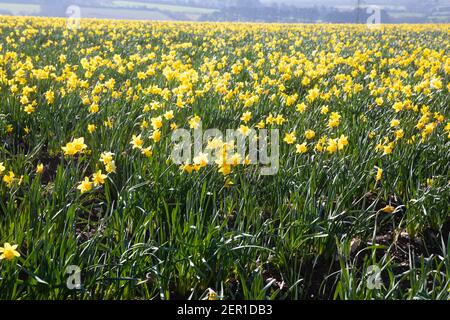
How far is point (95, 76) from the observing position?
638 centimetres

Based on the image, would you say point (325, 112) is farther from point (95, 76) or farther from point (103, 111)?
point (95, 76)

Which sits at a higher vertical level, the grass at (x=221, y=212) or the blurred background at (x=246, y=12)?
the blurred background at (x=246, y=12)

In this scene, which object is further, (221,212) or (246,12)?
(246,12)

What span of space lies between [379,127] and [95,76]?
3.91m

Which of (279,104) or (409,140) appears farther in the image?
(279,104)

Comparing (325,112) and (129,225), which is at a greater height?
(325,112)

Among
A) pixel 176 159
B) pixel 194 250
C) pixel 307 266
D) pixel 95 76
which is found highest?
pixel 95 76

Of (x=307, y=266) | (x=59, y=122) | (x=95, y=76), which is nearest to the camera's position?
(x=307, y=266)

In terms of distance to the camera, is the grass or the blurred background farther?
the blurred background

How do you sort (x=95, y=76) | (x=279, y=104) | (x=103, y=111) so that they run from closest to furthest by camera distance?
(x=103, y=111) < (x=279, y=104) < (x=95, y=76)

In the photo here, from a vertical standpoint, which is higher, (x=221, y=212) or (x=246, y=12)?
(x=246, y=12)

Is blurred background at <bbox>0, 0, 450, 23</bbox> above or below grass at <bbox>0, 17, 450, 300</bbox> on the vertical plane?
above

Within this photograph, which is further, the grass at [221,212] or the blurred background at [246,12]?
the blurred background at [246,12]

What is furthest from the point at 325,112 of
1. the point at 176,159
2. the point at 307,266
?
the point at 307,266
